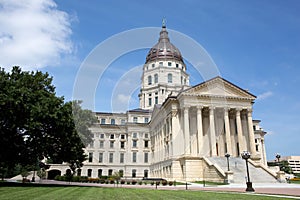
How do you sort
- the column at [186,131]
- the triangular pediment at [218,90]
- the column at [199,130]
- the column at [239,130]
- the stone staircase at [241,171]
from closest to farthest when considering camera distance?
the stone staircase at [241,171] < the column at [186,131] < the column at [199,130] < the triangular pediment at [218,90] < the column at [239,130]

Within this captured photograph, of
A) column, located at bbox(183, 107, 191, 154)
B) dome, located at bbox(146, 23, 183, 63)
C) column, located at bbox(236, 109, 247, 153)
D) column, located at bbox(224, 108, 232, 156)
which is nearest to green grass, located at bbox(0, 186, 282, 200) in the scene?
column, located at bbox(183, 107, 191, 154)

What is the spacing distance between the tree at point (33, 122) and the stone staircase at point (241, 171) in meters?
23.6

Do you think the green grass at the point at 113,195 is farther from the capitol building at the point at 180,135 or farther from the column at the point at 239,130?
the column at the point at 239,130

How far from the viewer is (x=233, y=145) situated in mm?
54344

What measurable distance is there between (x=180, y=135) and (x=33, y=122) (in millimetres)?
28914

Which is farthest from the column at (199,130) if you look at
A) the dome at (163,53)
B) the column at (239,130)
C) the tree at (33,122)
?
the dome at (163,53)

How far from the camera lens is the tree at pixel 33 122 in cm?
2981

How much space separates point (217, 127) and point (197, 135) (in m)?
5.15

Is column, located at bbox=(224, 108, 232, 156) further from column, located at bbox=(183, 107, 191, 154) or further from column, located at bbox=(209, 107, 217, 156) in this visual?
column, located at bbox=(183, 107, 191, 154)

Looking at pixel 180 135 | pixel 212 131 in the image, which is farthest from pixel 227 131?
pixel 180 135

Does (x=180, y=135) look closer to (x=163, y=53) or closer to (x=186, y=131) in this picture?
(x=186, y=131)

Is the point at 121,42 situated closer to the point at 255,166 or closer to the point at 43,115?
the point at 43,115

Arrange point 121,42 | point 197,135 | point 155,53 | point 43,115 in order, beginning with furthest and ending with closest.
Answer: point 155,53, point 197,135, point 43,115, point 121,42

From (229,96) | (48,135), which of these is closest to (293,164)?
(229,96)
